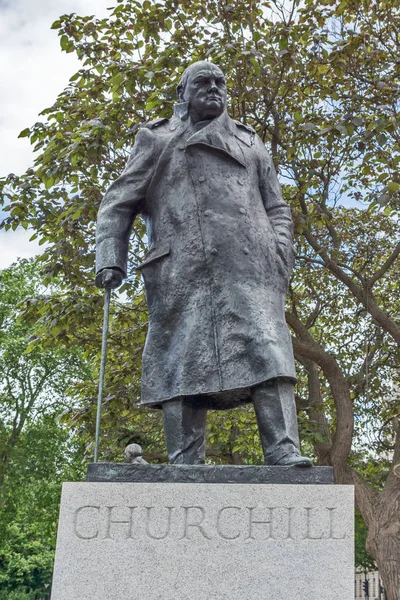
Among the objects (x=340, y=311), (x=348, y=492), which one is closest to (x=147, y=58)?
(x=340, y=311)

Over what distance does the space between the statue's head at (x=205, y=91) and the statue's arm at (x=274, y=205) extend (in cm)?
38

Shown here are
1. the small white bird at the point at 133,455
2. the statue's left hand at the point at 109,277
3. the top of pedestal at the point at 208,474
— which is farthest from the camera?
the statue's left hand at the point at 109,277

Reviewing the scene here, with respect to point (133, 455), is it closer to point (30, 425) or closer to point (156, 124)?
point (156, 124)

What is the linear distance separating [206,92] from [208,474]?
87.9 inches

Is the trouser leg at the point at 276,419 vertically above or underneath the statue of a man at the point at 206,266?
underneath

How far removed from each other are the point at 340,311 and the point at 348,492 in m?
11.6

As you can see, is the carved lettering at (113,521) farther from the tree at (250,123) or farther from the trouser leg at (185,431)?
the tree at (250,123)

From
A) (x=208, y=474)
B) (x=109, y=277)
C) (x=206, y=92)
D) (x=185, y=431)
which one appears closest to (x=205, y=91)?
(x=206, y=92)

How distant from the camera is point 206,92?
16.1 feet

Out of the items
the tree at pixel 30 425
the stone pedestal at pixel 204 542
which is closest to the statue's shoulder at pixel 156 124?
the stone pedestal at pixel 204 542

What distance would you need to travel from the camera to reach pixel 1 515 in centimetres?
2527

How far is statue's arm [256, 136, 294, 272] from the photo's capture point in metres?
4.85

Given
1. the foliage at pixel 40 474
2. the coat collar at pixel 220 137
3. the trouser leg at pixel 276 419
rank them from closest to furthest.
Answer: the trouser leg at pixel 276 419 < the coat collar at pixel 220 137 < the foliage at pixel 40 474

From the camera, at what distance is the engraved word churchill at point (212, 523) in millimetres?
3807
